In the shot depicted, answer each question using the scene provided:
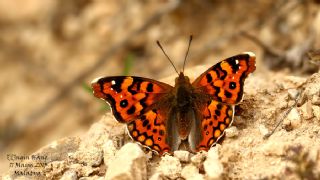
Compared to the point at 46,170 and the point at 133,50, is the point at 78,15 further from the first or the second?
the point at 46,170

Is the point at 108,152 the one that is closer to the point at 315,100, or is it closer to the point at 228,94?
the point at 228,94

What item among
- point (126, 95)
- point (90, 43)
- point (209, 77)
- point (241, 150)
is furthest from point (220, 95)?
point (90, 43)

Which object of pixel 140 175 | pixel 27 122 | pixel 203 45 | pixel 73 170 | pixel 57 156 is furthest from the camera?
pixel 27 122

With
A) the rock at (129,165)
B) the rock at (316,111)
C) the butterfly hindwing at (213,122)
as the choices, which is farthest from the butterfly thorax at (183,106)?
the rock at (316,111)

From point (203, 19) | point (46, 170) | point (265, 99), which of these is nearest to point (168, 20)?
point (203, 19)

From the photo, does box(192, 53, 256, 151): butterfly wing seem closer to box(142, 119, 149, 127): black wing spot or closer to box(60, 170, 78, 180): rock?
box(142, 119, 149, 127): black wing spot

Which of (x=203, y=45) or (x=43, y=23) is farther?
(x=43, y=23)
